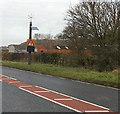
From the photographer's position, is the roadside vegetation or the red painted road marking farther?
the roadside vegetation

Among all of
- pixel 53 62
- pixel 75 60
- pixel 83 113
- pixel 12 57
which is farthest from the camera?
pixel 12 57

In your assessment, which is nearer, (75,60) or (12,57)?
(75,60)

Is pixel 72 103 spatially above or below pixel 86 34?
below

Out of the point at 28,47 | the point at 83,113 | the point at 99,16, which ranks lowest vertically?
the point at 83,113

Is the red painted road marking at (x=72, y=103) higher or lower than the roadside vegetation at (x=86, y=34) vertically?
lower

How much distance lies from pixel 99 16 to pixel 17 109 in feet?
80.1

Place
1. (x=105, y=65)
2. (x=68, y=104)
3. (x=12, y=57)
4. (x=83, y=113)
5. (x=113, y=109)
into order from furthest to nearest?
(x=12, y=57)
(x=105, y=65)
(x=68, y=104)
(x=113, y=109)
(x=83, y=113)

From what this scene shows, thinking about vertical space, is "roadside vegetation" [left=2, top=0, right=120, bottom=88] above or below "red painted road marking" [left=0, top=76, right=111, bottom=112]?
above

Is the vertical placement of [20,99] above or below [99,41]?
below

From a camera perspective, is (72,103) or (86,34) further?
(86,34)

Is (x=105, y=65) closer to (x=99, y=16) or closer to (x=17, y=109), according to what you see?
(x=99, y=16)

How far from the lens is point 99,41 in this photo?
27.4 metres

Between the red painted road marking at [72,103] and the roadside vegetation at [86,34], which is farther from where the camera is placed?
the roadside vegetation at [86,34]

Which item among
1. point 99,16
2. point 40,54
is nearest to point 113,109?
point 99,16
